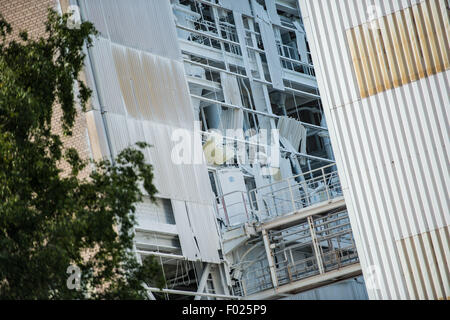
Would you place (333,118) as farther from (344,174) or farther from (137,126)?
(137,126)

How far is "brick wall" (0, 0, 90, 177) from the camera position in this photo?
101 feet

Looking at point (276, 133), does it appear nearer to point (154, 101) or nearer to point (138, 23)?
point (154, 101)

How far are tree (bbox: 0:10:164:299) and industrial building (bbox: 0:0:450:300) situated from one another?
1.58 meters

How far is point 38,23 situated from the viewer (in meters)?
32.0

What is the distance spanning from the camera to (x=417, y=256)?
21250 millimetres

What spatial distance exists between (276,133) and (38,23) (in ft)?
55.3

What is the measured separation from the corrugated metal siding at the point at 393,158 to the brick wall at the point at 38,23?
1068cm

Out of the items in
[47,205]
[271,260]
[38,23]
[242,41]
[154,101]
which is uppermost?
[242,41]

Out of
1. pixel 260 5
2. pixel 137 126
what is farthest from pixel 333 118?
pixel 260 5

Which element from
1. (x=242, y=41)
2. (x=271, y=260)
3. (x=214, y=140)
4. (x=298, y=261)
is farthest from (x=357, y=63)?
(x=242, y=41)

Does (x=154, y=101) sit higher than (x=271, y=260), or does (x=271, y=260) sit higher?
(x=154, y=101)

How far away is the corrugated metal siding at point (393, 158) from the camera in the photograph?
69.5ft

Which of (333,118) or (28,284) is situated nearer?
(28,284)

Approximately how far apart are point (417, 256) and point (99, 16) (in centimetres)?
1504
